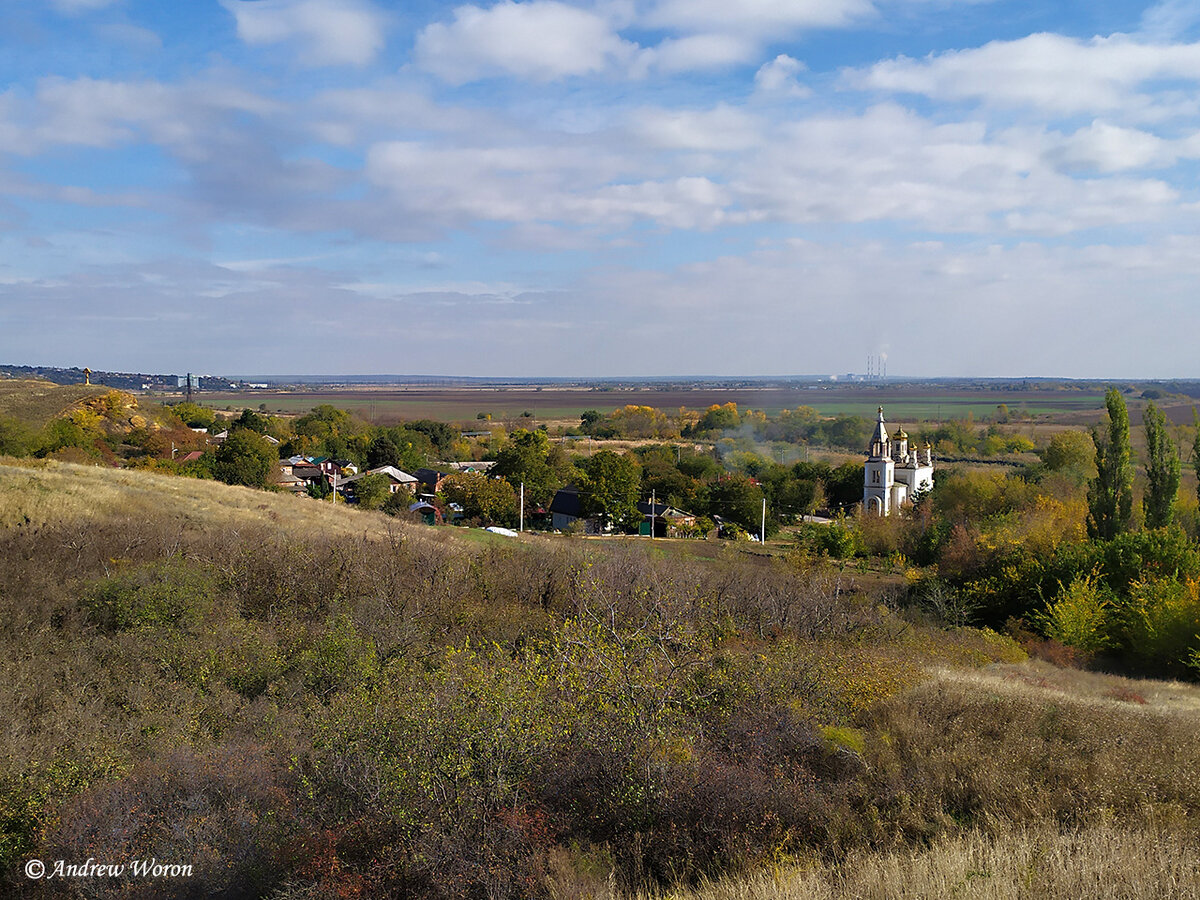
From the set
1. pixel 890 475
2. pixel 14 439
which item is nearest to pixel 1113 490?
pixel 890 475

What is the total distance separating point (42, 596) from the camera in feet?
48.3

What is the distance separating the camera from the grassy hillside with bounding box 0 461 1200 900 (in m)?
6.50

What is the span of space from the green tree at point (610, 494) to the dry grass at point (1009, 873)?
131 ft

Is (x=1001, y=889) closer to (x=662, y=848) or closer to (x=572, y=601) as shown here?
(x=662, y=848)

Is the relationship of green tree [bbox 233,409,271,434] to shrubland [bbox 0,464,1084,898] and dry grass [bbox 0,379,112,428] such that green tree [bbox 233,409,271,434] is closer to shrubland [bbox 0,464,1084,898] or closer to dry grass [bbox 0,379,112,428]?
dry grass [bbox 0,379,112,428]

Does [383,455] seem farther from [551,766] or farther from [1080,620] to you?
[551,766]

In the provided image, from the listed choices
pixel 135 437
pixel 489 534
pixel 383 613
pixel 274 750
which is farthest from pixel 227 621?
pixel 135 437

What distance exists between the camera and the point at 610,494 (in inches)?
1839

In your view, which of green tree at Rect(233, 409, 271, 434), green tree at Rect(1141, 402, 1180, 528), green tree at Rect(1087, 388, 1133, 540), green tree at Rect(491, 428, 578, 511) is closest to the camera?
green tree at Rect(1087, 388, 1133, 540)

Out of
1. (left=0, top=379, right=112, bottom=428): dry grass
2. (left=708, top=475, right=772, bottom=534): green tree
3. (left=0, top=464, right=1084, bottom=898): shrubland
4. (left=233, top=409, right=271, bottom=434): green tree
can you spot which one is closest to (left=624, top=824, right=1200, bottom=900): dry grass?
(left=0, top=464, right=1084, bottom=898): shrubland

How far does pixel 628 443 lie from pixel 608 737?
9725 centimetres

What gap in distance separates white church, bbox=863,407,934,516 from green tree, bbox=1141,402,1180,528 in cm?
1631

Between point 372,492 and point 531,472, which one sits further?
point 531,472

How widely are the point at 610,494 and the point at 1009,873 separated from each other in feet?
134
